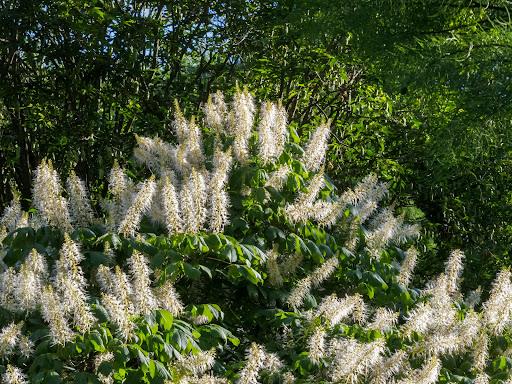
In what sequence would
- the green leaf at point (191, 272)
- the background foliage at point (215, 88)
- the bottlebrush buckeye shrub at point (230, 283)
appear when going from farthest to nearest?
the background foliage at point (215, 88)
the green leaf at point (191, 272)
the bottlebrush buckeye shrub at point (230, 283)

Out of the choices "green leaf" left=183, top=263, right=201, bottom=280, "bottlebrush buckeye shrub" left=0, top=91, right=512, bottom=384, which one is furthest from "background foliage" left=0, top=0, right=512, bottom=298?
"green leaf" left=183, top=263, right=201, bottom=280

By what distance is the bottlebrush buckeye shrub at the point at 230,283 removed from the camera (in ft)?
12.6

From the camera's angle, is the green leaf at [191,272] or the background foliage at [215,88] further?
the background foliage at [215,88]

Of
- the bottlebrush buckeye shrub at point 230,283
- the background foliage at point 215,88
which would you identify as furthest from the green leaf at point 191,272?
the background foliage at point 215,88

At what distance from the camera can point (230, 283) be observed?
4.97 m

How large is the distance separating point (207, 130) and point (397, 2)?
2.03 meters

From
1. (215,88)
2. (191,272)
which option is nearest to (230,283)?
(191,272)

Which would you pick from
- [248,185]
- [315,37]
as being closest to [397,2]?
[315,37]

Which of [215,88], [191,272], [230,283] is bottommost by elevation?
[215,88]

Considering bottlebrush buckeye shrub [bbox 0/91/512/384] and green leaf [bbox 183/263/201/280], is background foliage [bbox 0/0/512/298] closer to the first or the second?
bottlebrush buckeye shrub [bbox 0/91/512/384]

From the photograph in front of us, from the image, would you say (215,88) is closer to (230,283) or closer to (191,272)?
(230,283)

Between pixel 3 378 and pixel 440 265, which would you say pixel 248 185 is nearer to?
pixel 3 378

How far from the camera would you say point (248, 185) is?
16.5 feet

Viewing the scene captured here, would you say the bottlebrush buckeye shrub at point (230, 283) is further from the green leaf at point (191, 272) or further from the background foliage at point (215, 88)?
the background foliage at point (215, 88)
